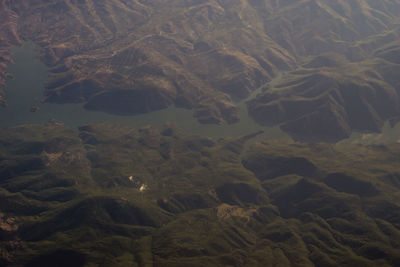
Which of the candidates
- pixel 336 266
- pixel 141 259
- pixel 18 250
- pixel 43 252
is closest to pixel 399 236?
pixel 336 266

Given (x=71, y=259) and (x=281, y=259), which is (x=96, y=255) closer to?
(x=71, y=259)

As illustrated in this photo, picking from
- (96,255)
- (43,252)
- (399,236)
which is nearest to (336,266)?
(399,236)

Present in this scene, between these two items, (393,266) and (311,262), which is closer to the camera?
(393,266)

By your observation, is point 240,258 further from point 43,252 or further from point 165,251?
point 43,252

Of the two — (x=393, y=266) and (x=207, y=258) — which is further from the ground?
(x=393, y=266)

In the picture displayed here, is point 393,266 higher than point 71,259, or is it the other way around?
point 393,266

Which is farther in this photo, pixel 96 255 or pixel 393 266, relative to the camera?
pixel 96 255

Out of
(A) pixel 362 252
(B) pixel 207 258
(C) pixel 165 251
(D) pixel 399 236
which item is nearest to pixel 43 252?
(C) pixel 165 251

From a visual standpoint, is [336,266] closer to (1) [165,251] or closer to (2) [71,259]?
(1) [165,251]

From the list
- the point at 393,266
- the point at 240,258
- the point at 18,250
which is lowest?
the point at 18,250
